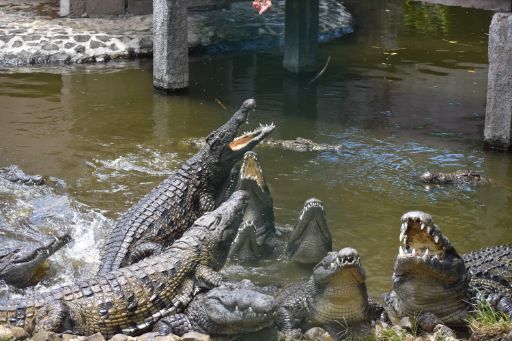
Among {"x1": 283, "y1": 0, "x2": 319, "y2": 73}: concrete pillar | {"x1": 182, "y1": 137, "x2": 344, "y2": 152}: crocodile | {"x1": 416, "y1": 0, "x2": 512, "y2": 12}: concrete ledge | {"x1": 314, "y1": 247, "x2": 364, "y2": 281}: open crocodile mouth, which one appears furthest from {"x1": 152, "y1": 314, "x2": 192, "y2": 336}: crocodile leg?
{"x1": 283, "y1": 0, "x2": 319, "y2": 73}: concrete pillar

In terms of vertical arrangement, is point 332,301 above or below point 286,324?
above

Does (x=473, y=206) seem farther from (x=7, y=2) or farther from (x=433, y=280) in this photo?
(x=7, y=2)

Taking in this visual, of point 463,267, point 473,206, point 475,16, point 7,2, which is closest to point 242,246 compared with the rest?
point 463,267

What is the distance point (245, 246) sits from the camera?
689 cm

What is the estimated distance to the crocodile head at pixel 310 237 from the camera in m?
6.48

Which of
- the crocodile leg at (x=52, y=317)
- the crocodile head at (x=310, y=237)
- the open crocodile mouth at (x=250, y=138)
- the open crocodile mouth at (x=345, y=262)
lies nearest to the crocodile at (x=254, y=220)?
the crocodile head at (x=310, y=237)

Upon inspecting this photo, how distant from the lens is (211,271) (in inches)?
234

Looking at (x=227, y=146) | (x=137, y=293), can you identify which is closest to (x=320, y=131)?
(x=227, y=146)

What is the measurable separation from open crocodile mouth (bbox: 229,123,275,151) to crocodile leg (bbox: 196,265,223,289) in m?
2.03

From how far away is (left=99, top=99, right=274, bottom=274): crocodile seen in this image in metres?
6.66

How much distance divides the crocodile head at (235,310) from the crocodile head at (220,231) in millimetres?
560

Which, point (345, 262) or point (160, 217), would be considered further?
point (160, 217)

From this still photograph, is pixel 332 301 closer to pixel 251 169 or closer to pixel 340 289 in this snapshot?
pixel 340 289

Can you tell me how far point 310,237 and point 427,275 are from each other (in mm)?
1193
